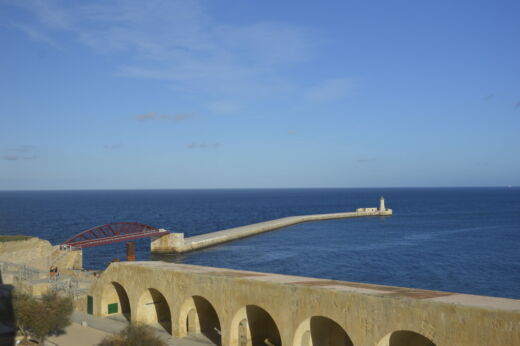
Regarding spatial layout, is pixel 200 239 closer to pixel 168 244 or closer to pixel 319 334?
pixel 168 244

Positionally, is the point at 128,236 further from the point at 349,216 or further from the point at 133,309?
the point at 349,216

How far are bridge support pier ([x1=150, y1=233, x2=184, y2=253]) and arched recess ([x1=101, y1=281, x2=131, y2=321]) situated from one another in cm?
3599

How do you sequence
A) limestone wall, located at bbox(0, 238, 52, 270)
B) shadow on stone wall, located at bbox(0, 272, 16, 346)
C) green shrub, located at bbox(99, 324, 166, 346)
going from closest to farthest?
1. green shrub, located at bbox(99, 324, 166, 346)
2. shadow on stone wall, located at bbox(0, 272, 16, 346)
3. limestone wall, located at bbox(0, 238, 52, 270)

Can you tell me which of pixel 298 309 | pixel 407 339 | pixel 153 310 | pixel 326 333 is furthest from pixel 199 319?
pixel 407 339

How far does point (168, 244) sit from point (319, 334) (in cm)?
4740

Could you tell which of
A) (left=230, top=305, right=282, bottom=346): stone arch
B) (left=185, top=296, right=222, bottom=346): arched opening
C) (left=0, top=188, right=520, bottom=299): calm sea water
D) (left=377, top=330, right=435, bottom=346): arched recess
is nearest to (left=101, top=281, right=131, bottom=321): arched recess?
(left=185, top=296, right=222, bottom=346): arched opening

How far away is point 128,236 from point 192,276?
138 feet

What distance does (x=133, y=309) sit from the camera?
27250 mm

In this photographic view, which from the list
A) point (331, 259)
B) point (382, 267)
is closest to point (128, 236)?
point (331, 259)

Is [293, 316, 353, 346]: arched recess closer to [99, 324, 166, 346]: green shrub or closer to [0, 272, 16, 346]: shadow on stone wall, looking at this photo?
[99, 324, 166, 346]: green shrub

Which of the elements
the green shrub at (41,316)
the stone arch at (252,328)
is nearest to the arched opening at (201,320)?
the stone arch at (252,328)

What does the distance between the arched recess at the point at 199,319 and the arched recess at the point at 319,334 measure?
571cm

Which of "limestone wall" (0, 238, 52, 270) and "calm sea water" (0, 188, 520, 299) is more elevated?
"limestone wall" (0, 238, 52, 270)

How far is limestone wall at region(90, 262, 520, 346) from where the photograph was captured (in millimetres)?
16250
